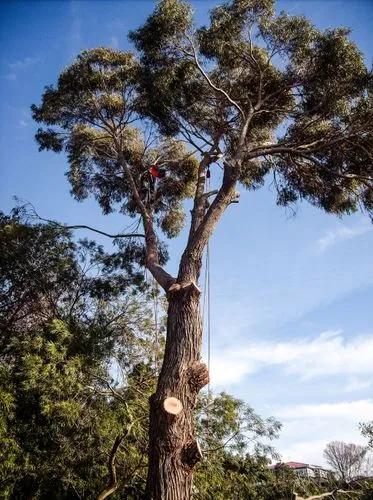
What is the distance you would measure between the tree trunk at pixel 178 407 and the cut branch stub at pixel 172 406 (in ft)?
0.05

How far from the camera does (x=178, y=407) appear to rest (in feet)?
14.7

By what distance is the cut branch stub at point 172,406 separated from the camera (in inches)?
174

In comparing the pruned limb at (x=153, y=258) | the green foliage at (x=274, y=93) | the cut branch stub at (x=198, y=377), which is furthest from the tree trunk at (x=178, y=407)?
the green foliage at (x=274, y=93)

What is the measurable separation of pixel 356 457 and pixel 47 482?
93.4ft

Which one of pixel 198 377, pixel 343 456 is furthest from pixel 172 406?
pixel 343 456

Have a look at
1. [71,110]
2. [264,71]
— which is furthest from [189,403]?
[71,110]

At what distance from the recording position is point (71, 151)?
949 cm

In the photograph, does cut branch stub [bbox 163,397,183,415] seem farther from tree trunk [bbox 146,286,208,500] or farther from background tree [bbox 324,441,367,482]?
background tree [bbox 324,441,367,482]

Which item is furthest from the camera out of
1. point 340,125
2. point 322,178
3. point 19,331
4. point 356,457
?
point 356,457

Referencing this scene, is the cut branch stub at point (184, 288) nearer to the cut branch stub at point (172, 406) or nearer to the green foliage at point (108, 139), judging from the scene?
the cut branch stub at point (172, 406)

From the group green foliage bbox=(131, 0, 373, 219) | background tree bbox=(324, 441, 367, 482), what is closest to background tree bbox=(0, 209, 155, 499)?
green foliage bbox=(131, 0, 373, 219)

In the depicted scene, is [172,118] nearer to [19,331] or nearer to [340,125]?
[340,125]

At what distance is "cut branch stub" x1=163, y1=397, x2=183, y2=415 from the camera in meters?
4.43

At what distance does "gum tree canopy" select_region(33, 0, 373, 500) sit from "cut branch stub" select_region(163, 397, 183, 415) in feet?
5.44
